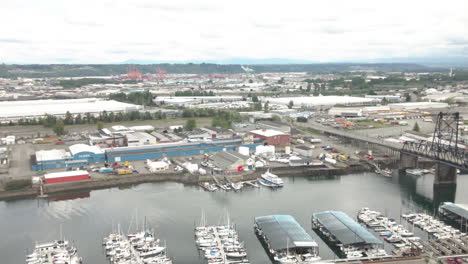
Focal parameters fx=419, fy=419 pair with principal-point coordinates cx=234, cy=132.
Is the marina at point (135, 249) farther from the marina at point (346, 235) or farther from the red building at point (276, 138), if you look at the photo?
the red building at point (276, 138)

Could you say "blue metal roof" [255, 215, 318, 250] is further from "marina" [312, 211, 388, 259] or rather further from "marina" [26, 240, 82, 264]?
"marina" [26, 240, 82, 264]

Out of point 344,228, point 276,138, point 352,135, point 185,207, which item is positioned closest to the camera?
point 344,228

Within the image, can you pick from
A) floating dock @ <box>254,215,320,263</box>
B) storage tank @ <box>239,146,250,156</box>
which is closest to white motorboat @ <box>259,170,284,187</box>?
storage tank @ <box>239,146,250,156</box>

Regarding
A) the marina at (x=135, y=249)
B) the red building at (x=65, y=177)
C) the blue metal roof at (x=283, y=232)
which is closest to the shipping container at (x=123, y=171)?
the red building at (x=65, y=177)

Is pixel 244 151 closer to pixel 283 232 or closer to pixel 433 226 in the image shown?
pixel 283 232

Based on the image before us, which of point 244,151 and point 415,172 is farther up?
point 244,151

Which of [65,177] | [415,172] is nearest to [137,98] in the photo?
[65,177]
